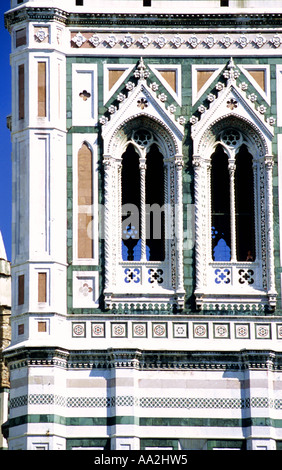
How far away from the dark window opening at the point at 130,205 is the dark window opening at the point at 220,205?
1534 millimetres

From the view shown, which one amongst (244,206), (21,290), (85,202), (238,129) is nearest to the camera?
(21,290)

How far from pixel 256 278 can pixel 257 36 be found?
16.5 feet

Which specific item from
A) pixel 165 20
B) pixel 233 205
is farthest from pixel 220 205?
pixel 165 20

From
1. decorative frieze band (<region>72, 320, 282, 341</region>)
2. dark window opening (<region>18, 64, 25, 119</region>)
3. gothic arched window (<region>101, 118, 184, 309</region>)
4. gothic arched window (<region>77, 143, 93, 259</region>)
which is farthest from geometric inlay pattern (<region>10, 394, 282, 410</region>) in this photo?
dark window opening (<region>18, 64, 25, 119</region>)

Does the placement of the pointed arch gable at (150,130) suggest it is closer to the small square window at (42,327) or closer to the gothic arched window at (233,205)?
the gothic arched window at (233,205)

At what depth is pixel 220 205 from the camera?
48969 mm

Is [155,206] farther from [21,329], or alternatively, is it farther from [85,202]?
[21,329]

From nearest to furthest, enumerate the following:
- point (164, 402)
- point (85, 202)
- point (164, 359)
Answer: point (164, 402) < point (164, 359) < point (85, 202)

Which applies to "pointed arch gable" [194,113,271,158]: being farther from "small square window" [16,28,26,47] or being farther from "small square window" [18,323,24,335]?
"small square window" [18,323,24,335]

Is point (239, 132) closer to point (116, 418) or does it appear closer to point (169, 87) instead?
point (169, 87)

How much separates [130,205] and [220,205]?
1830 mm

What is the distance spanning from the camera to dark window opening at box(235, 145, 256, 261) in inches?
1917

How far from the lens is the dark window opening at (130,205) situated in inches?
1909

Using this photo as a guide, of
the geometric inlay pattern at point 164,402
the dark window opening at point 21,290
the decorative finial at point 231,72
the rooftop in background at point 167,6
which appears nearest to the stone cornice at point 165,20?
the rooftop in background at point 167,6
